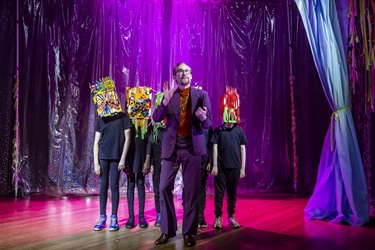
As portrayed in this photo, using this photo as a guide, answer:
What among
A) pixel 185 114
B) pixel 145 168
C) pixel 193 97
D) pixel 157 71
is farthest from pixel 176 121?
pixel 157 71

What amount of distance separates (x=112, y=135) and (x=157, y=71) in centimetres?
266

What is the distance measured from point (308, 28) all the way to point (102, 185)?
2605mm

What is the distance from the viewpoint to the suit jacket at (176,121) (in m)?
2.96

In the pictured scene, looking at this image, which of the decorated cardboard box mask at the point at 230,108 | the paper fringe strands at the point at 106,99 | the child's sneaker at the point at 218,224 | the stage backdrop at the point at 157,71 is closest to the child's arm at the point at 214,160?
the decorated cardboard box mask at the point at 230,108

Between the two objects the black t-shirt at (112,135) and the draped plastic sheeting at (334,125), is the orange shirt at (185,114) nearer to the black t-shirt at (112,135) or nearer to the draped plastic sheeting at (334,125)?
the black t-shirt at (112,135)

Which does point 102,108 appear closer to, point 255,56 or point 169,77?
point 169,77

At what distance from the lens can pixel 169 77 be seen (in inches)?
237

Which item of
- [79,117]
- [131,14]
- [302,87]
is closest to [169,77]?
[131,14]

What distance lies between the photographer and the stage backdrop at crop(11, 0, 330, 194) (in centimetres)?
578

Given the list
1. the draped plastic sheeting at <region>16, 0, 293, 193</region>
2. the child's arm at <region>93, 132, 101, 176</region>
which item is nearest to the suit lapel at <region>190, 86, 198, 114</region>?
the child's arm at <region>93, 132, 101, 176</region>

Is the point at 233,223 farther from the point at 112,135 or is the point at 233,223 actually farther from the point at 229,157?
the point at 112,135

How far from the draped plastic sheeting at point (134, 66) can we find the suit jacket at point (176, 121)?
2.92m

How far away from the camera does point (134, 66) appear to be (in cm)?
595

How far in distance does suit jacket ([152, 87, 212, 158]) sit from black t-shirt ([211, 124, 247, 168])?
24.3 inches
